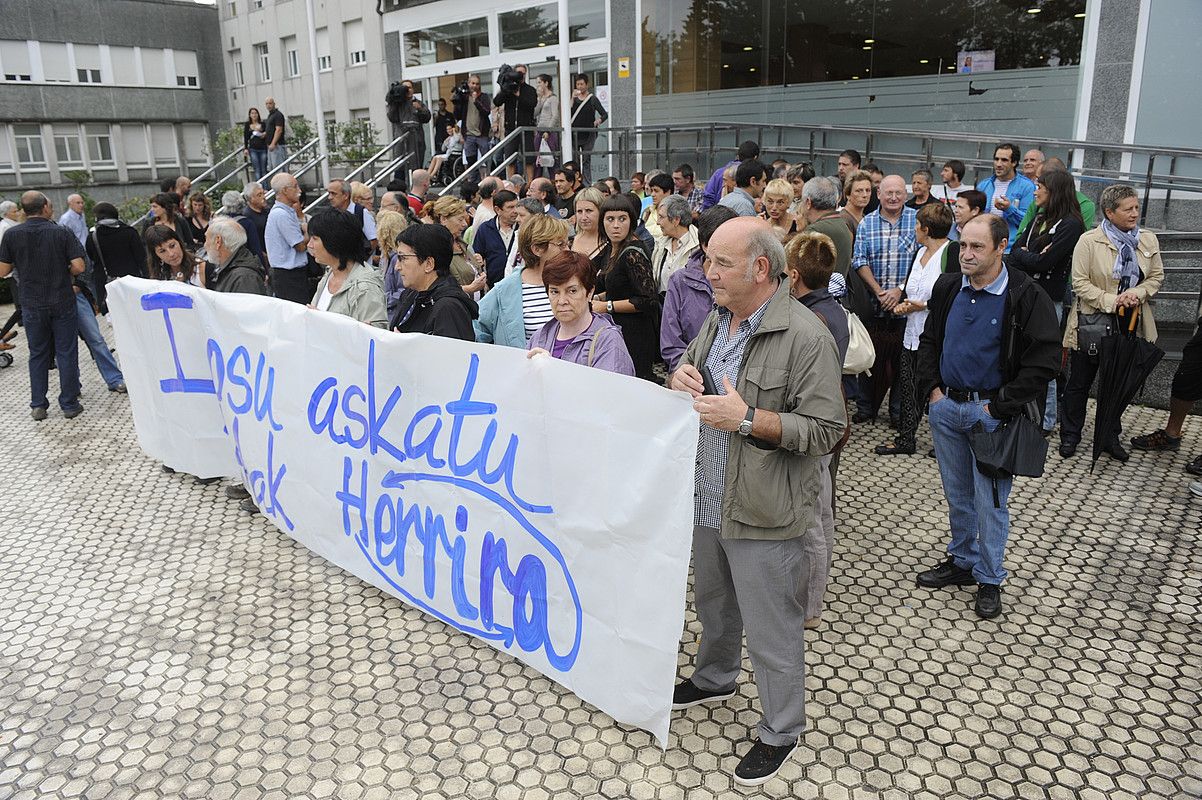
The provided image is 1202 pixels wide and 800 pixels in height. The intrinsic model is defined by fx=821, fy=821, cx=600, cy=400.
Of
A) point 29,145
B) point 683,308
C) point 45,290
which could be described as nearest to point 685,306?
point 683,308

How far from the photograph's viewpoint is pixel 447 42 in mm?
19812

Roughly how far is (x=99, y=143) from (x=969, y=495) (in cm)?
3929

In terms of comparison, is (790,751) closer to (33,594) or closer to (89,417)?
(33,594)

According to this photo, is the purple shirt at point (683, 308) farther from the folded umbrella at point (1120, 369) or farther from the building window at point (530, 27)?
the building window at point (530, 27)

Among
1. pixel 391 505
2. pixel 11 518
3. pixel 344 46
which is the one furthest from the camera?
pixel 344 46

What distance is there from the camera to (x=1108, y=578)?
165 inches

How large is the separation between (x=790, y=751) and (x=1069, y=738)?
1.06 metres

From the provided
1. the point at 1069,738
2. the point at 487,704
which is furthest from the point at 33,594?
the point at 1069,738

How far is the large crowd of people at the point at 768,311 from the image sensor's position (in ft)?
8.76

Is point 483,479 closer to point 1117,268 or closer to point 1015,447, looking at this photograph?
point 1015,447

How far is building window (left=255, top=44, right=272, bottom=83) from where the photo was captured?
34.2 metres

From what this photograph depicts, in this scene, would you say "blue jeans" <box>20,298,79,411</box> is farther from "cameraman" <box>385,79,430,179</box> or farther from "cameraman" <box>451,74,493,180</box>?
"cameraman" <box>385,79,430,179</box>

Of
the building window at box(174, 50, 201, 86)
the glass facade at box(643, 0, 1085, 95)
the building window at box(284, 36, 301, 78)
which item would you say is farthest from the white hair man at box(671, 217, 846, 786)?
the building window at box(174, 50, 201, 86)

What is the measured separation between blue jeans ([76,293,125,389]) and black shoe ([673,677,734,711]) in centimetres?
712
